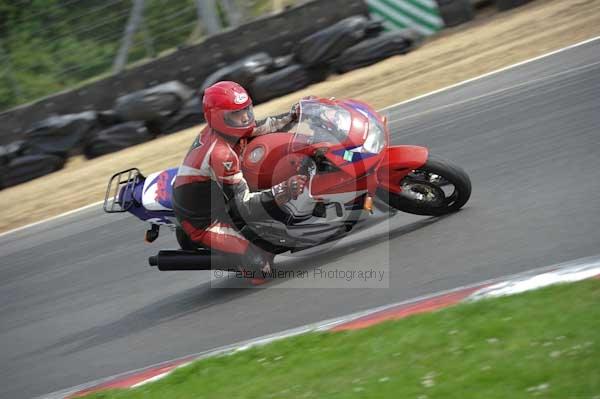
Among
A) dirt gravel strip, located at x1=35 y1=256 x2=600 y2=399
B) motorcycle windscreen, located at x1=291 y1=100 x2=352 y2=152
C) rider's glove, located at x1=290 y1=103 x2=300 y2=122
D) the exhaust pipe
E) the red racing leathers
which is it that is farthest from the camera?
the exhaust pipe

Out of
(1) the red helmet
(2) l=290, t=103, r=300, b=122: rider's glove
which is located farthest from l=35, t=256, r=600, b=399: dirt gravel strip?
(2) l=290, t=103, r=300, b=122: rider's glove

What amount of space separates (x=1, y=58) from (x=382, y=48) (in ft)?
22.4

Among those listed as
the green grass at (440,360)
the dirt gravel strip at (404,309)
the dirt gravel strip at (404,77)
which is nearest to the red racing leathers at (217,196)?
the dirt gravel strip at (404,309)

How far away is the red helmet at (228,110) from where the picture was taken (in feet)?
20.1

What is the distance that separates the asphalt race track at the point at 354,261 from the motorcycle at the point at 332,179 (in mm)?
268

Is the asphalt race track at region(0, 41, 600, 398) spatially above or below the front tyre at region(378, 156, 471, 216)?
below

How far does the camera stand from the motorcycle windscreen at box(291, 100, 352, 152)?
6098mm

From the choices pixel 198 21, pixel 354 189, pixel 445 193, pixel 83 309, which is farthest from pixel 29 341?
pixel 198 21

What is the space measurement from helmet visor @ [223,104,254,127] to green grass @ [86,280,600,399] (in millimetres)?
1798

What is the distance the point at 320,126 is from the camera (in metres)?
6.17

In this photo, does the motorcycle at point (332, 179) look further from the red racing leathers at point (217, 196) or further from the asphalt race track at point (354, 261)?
the asphalt race track at point (354, 261)

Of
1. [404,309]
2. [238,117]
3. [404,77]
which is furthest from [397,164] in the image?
[404,77]

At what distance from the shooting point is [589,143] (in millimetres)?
7270

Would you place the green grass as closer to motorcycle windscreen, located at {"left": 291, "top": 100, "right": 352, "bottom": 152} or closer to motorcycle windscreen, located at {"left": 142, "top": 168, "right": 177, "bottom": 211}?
motorcycle windscreen, located at {"left": 291, "top": 100, "right": 352, "bottom": 152}
